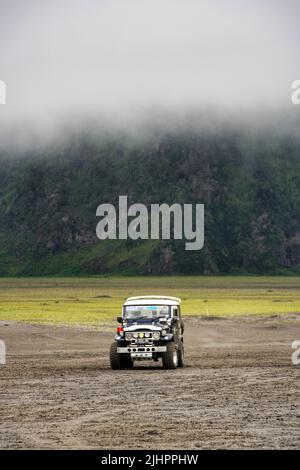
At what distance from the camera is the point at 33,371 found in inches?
1718

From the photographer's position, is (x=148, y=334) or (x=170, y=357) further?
(x=170, y=357)

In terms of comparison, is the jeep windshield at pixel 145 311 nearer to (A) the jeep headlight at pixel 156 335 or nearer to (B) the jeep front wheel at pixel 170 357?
(B) the jeep front wheel at pixel 170 357

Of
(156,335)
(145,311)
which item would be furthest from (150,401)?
(145,311)

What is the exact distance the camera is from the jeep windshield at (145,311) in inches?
1702

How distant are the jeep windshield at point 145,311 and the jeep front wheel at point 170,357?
1418 mm

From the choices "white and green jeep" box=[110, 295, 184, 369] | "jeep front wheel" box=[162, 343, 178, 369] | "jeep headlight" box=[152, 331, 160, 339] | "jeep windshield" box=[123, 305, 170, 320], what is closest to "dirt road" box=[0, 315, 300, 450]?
"jeep front wheel" box=[162, 343, 178, 369]

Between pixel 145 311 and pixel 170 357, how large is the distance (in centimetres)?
211

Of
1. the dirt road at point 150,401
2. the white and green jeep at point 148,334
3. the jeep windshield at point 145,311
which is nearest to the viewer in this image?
the dirt road at point 150,401

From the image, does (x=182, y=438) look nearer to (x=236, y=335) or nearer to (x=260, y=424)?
(x=260, y=424)

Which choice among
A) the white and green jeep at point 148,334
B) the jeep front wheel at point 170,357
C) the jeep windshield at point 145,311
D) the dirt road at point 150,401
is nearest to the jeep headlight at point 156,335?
the white and green jeep at point 148,334

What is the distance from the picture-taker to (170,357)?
43.0 metres

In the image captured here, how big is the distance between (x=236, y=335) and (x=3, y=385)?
123 ft

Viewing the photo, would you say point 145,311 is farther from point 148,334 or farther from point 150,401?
point 150,401
